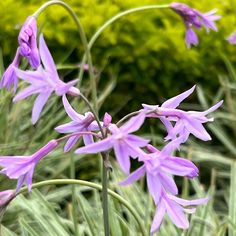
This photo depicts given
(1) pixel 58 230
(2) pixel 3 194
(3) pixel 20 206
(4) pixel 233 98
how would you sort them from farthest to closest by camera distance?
(4) pixel 233 98
(3) pixel 20 206
(1) pixel 58 230
(2) pixel 3 194

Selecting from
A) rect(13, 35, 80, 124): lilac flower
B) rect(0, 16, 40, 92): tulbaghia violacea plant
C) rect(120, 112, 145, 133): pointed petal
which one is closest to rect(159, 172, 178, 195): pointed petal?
rect(120, 112, 145, 133): pointed petal

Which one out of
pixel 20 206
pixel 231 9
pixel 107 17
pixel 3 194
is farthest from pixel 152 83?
pixel 3 194

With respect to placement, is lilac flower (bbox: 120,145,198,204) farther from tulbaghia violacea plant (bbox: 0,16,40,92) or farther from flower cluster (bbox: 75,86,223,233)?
tulbaghia violacea plant (bbox: 0,16,40,92)

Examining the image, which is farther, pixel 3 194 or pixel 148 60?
pixel 148 60

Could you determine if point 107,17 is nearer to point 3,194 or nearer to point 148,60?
point 148,60

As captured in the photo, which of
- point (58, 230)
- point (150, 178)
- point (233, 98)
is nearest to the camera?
point (150, 178)

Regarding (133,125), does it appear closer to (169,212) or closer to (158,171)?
(158,171)

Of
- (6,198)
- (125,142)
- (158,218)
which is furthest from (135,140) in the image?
(6,198)

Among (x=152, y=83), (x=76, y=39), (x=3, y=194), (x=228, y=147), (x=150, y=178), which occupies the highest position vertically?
(x=150, y=178)
